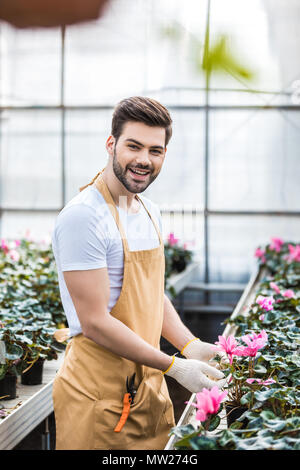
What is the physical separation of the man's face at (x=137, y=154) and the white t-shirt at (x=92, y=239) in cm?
9

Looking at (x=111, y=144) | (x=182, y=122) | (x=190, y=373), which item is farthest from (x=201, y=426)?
(x=182, y=122)

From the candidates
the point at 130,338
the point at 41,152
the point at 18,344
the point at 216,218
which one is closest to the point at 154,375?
the point at 130,338

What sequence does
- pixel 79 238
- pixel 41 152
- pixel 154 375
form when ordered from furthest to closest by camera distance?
pixel 41 152 < pixel 154 375 < pixel 79 238

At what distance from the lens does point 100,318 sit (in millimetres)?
1333

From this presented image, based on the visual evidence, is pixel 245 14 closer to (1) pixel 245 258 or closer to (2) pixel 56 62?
(2) pixel 56 62

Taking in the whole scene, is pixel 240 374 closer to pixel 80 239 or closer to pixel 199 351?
pixel 199 351

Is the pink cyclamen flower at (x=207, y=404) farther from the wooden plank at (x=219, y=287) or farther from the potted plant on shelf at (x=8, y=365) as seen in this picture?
the wooden plank at (x=219, y=287)

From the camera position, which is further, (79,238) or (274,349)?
(274,349)

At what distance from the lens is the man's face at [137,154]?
1396 millimetres

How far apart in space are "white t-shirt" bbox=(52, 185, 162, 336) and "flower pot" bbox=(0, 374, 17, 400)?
1.86ft

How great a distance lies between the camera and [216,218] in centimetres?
604

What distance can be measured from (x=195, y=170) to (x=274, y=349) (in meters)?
4.40

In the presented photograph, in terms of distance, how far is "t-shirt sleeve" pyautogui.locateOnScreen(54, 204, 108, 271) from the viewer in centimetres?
132

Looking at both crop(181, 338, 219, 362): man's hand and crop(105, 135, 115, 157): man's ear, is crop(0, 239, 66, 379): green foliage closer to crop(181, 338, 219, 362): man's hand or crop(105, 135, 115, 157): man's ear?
crop(181, 338, 219, 362): man's hand
